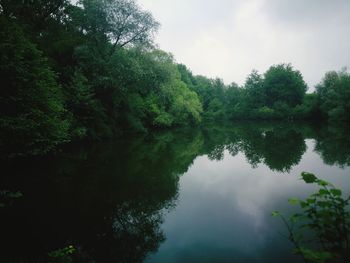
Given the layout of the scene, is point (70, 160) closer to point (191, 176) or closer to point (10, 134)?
point (10, 134)

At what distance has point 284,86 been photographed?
7400cm

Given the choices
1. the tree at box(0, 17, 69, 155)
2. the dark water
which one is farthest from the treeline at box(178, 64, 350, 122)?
the tree at box(0, 17, 69, 155)

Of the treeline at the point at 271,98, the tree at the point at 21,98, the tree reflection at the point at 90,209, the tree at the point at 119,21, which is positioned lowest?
the tree reflection at the point at 90,209

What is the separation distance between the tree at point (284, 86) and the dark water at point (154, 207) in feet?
204

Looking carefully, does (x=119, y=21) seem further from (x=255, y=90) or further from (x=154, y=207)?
(x=255, y=90)

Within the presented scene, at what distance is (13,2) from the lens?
21344 millimetres

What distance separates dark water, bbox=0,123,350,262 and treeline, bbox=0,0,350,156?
287 cm

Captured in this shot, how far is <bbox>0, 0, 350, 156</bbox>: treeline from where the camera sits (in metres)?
12.1

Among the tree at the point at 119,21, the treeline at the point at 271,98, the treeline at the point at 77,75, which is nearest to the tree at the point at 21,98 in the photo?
the treeline at the point at 77,75

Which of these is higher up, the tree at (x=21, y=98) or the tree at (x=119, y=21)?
the tree at (x=119, y=21)

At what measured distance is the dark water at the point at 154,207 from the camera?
19.3ft

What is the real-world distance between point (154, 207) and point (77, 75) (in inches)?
690

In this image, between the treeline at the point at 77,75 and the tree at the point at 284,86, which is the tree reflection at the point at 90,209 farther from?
the tree at the point at 284,86

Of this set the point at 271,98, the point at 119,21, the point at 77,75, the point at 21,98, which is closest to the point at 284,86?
the point at 271,98
